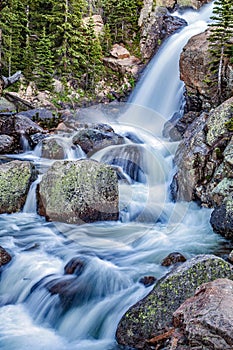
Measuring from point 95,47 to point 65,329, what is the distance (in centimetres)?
2114

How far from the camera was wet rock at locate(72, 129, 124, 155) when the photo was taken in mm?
13133

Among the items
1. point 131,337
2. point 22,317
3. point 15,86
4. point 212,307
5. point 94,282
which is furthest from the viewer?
point 15,86

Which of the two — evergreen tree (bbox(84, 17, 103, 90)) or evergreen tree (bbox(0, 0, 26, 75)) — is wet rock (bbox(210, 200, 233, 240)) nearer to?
evergreen tree (bbox(84, 17, 103, 90))

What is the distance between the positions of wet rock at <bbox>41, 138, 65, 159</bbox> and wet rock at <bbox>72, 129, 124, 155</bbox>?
68 centimetres

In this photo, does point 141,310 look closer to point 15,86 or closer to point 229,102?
point 229,102

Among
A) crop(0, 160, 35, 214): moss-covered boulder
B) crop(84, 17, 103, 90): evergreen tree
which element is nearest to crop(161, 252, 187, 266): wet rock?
crop(0, 160, 35, 214): moss-covered boulder

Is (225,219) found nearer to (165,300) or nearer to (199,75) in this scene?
(165,300)

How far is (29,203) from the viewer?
354 inches

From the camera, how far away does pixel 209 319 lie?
282 centimetres

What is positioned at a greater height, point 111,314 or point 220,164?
point 220,164

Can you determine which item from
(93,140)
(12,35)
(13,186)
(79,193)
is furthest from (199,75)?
(12,35)

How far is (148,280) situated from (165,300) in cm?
146

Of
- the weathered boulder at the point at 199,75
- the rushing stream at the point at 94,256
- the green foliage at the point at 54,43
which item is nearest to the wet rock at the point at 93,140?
the rushing stream at the point at 94,256

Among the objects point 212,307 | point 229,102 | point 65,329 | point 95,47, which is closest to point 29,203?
point 65,329
